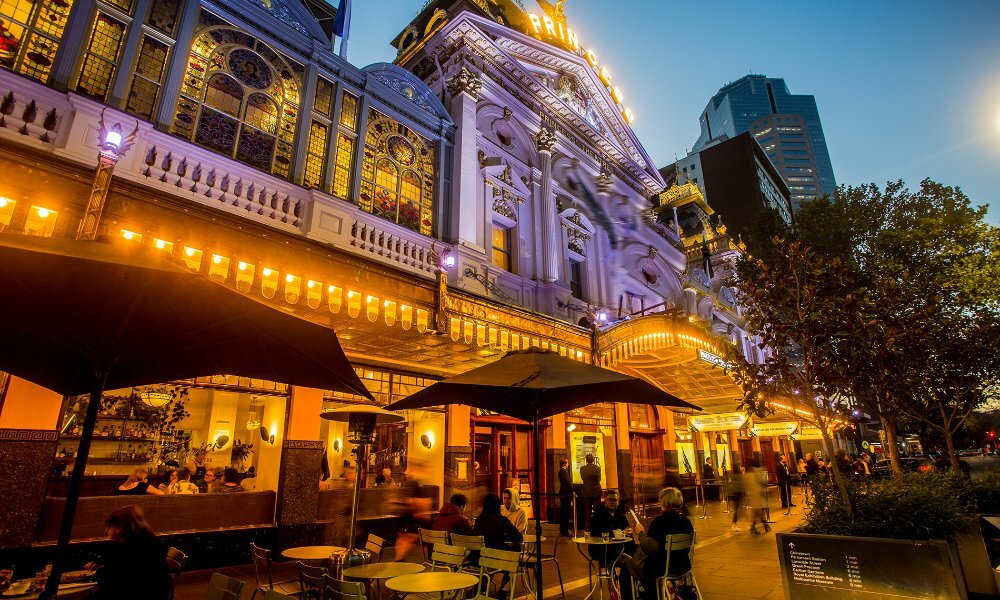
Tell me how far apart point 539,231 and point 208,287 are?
13859 mm

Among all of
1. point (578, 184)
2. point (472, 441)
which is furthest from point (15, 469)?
point (578, 184)

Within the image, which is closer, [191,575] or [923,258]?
[191,575]

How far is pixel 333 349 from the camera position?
12.1 feet

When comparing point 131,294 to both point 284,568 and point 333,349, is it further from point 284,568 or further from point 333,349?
point 284,568

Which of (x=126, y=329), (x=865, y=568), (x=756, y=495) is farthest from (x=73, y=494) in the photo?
(x=756, y=495)

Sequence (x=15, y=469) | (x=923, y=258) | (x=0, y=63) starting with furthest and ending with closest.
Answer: (x=923, y=258), (x=0, y=63), (x=15, y=469)

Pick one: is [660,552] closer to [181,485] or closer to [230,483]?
[181,485]

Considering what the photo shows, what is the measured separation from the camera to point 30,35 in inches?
312

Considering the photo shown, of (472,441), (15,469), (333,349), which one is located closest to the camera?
(333,349)

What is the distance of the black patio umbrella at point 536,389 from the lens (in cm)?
550

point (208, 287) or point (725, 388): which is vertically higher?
point (725, 388)

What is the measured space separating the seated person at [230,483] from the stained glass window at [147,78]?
726 cm

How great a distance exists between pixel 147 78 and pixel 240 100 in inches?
65.2

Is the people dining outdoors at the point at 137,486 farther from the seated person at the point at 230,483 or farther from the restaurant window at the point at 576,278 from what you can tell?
the restaurant window at the point at 576,278
